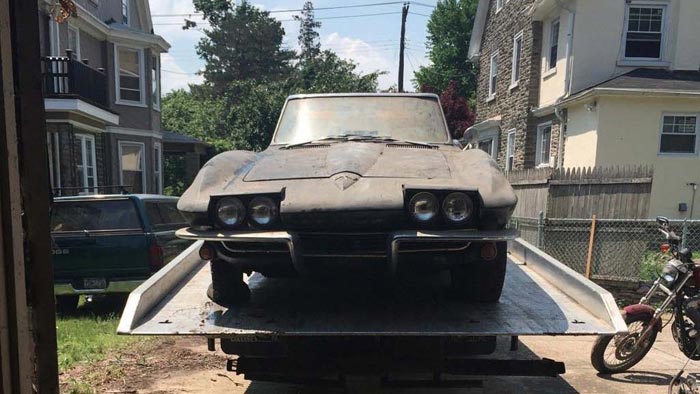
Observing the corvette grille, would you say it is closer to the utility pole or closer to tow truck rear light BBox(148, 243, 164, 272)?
tow truck rear light BBox(148, 243, 164, 272)

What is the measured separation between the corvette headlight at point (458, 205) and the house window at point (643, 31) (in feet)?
41.4

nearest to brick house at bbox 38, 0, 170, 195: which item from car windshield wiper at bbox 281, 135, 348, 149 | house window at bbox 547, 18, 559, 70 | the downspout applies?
car windshield wiper at bbox 281, 135, 348, 149

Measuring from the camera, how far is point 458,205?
9.08ft

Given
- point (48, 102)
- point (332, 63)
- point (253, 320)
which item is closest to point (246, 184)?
point (253, 320)

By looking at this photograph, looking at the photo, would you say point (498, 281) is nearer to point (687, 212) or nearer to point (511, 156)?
point (687, 212)

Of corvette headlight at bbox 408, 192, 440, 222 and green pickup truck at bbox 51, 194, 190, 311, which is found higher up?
corvette headlight at bbox 408, 192, 440, 222

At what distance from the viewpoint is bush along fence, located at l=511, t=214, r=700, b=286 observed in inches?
278

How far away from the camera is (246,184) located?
9.84ft

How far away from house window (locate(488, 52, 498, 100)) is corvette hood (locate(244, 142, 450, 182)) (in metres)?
16.6

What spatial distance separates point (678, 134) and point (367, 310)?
1215 cm

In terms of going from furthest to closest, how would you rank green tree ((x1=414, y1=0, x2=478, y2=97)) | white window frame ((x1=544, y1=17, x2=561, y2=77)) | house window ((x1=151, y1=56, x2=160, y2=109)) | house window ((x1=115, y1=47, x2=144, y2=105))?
green tree ((x1=414, y1=0, x2=478, y2=97)) < house window ((x1=151, y1=56, x2=160, y2=109)) < house window ((x1=115, y1=47, x2=144, y2=105)) < white window frame ((x1=544, y1=17, x2=561, y2=77))

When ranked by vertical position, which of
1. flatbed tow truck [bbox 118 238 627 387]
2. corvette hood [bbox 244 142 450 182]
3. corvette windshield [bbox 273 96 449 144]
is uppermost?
corvette windshield [bbox 273 96 449 144]

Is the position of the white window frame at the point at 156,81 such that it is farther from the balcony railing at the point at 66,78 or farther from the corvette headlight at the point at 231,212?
the corvette headlight at the point at 231,212

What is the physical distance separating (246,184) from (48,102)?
459 inches
